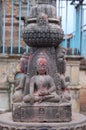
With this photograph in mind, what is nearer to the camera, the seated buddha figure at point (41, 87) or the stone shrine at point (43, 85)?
the stone shrine at point (43, 85)

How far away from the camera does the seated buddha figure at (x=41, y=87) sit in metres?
5.26

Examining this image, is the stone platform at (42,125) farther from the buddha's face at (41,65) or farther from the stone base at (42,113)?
the buddha's face at (41,65)

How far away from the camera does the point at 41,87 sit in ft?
17.6

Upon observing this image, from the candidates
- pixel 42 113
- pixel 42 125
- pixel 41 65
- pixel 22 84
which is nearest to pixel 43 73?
pixel 41 65

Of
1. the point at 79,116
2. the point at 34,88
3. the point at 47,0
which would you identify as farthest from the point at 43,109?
the point at 47,0

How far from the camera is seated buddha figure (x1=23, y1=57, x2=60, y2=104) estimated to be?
5.26 metres

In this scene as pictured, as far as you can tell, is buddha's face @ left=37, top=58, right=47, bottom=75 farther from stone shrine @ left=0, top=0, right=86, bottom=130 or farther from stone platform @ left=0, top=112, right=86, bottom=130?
stone platform @ left=0, top=112, right=86, bottom=130

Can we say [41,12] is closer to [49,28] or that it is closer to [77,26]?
[49,28]

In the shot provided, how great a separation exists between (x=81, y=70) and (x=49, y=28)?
616 cm

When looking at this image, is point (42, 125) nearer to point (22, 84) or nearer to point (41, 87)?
point (41, 87)

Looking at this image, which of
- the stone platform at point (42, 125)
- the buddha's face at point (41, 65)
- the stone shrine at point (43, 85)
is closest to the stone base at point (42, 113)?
the stone shrine at point (43, 85)

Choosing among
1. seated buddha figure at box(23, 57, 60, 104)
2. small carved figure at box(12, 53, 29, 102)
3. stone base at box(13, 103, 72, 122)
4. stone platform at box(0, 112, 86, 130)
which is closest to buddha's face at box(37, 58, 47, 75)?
seated buddha figure at box(23, 57, 60, 104)

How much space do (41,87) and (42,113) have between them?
16.9 inches

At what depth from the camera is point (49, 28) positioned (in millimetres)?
5422
